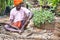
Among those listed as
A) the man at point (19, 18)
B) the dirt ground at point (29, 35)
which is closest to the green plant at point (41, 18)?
the dirt ground at point (29, 35)

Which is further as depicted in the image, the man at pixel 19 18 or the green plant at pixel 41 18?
the green plant at pixel 41 18

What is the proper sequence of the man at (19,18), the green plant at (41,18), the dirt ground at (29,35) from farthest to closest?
the green plant at (41,18) → the man at (19,18) → the dirt ground at (29,35)

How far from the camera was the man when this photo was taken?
5.45m

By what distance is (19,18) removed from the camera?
5551 mm

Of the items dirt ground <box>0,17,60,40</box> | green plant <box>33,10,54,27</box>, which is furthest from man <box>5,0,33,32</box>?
green plant <box>33,10,54,27</box>

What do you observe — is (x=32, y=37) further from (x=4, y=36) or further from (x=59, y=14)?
(x=59, y=14)

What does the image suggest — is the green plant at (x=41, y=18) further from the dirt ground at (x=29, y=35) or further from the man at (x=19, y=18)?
the man at (x=19, y=18)

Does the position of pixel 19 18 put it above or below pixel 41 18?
above

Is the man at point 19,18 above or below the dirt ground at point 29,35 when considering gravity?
above

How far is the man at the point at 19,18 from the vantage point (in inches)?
214

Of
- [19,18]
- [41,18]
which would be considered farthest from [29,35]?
[41,18]

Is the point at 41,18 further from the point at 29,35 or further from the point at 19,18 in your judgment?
the point at 29,35

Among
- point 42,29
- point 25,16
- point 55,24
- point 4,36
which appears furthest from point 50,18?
point 4,36

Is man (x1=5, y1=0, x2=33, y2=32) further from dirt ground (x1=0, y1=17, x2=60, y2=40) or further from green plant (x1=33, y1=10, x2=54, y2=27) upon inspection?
green plant (x1=33, y1=10, x2=54, y2=27)
